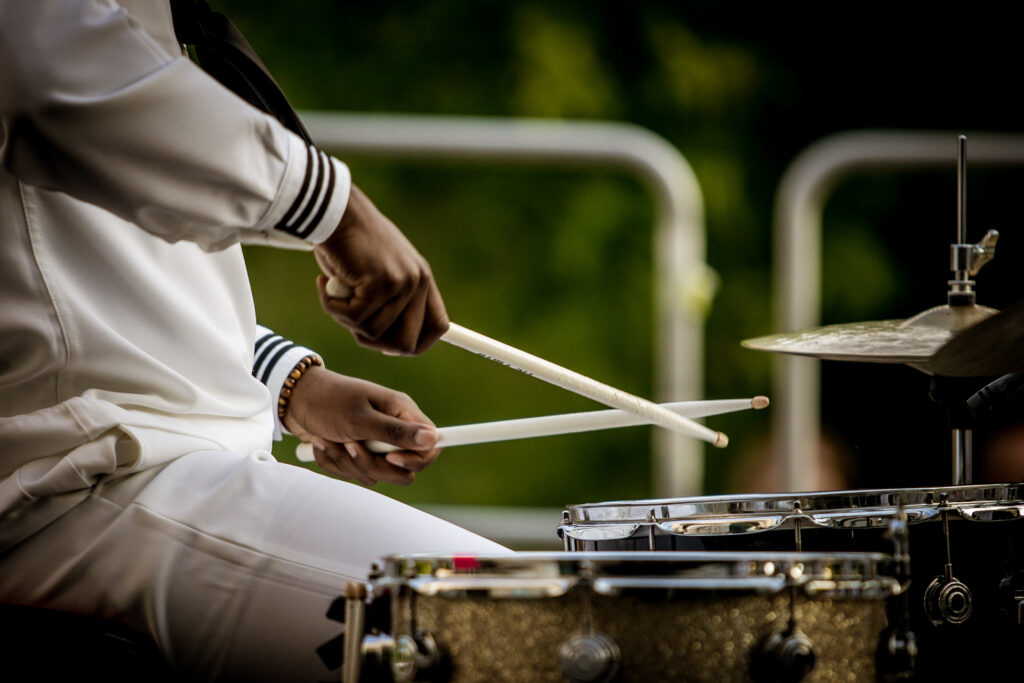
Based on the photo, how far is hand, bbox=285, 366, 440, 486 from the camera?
1.18 m

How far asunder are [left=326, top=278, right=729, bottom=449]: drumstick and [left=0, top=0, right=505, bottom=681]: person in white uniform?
0.15 m

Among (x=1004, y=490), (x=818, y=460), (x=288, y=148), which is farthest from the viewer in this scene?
(x=818, y=460)

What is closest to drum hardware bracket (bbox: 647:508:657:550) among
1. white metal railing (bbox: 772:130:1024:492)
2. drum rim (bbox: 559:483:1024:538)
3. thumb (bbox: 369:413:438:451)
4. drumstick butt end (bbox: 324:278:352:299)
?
drum rim (bbox: 559:483:1024:538)

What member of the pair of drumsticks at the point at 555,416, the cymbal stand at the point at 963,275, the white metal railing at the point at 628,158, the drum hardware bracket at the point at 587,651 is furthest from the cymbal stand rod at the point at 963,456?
the white metal railing at the point at 628,158

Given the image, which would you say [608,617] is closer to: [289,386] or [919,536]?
[919,536]

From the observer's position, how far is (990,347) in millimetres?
939

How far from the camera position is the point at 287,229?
801mm

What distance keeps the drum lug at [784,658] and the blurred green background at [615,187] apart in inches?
80.0

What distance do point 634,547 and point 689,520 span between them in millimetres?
60

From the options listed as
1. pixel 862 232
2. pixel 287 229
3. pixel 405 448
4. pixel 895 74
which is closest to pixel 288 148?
pixel 287 229

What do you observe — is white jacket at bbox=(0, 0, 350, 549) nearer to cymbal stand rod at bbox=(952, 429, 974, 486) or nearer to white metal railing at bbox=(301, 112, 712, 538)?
cymbal stand rod at bbox=(952, 429, 974, 486)

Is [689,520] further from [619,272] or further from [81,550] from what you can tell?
[619,272]

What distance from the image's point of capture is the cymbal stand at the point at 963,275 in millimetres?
1267

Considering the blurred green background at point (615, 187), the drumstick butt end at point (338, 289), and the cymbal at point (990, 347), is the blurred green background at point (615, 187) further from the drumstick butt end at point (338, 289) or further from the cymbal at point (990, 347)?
the drumstick butt end at point (338, 289)
